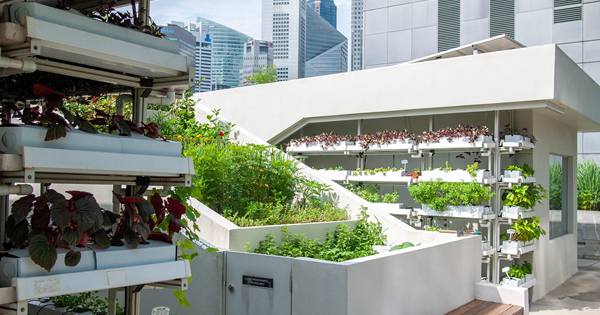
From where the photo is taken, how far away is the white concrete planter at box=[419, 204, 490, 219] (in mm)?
6895

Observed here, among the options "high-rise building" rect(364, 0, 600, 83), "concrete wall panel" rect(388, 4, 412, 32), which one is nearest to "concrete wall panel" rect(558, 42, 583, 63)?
"high-rise building" rect(364, 0, 600, 83)

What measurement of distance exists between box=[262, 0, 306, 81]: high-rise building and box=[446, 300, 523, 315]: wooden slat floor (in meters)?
54.3

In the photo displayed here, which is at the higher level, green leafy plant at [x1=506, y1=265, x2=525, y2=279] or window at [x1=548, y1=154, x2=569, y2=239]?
window at [x1=548, y1=154, x2=569, y2=239]

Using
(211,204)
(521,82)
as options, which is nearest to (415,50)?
(521,82)

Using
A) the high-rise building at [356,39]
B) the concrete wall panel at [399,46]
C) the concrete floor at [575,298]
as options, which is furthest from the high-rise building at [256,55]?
the concrete floor at [575,298]

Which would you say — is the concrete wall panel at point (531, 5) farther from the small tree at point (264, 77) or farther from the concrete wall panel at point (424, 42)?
the small tree at point (264, 77)

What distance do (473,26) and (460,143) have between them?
994 centimetres

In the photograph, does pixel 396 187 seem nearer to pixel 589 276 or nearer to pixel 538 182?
pixel 538 182

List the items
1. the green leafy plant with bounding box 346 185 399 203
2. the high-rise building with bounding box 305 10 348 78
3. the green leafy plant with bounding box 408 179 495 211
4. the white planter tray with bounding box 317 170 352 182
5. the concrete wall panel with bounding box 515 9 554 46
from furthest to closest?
the high-rise building with bounding box 305 10 348 78 → the concrete wall panel with bounding box 515 9 554 46 → the white planter tray with bounding box 317 170 352 182 → the green leafy plant with bounding box 346 185 399 203 → the green leafy plant with bounding box 408 179 495 211

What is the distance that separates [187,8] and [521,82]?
66494 mm

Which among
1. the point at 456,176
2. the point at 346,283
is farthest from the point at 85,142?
the point at 456,176

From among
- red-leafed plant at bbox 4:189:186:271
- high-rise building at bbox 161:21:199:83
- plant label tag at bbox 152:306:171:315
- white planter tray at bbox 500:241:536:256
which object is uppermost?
high-rise building at bbox 161:21:199:83

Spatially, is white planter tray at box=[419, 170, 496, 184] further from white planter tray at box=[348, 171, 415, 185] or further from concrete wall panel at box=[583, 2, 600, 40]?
concrete wall panel at box=[583, 2, 600, 40]

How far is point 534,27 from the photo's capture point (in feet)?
47.9
